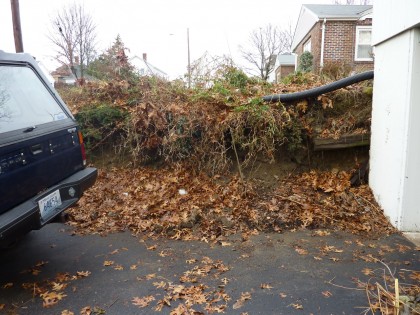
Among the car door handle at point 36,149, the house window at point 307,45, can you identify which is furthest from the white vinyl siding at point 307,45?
the car door handle at point 36,149

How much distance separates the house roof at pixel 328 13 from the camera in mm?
17016

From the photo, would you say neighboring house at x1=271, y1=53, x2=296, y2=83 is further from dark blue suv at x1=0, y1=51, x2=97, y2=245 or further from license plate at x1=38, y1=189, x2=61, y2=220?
license plate at x1=38, y1=189, x2=61, y2=220

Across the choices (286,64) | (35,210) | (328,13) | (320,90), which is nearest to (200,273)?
(35,210)

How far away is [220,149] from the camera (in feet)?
20.2

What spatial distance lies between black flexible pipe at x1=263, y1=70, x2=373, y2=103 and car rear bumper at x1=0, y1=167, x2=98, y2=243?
11.6 feet

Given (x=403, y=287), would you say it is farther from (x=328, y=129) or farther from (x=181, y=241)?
(x=328, y=129)

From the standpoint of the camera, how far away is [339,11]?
1811 cm

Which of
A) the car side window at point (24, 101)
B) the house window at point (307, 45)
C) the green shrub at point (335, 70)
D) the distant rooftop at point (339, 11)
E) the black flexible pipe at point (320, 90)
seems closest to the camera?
the car side window at point (24, 101)

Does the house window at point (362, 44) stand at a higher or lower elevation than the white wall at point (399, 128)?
higher

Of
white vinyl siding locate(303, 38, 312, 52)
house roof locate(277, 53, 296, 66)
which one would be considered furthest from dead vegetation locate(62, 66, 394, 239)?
house roof locate(277, 53, 296, 66)

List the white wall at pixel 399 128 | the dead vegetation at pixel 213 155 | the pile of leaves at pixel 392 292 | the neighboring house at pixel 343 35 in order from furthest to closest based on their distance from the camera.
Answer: the neighboring house at pixel 343 35
the dead vegetation at pixel 213 155
the white wall at pixel 399 128
the pile of leaves at pixel 392 292

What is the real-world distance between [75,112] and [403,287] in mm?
6424

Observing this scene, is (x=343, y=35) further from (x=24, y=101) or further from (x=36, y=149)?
(x=36, y=149)

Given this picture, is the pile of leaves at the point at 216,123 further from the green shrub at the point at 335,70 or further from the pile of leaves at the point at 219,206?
the green shrub at the point at 335,70
